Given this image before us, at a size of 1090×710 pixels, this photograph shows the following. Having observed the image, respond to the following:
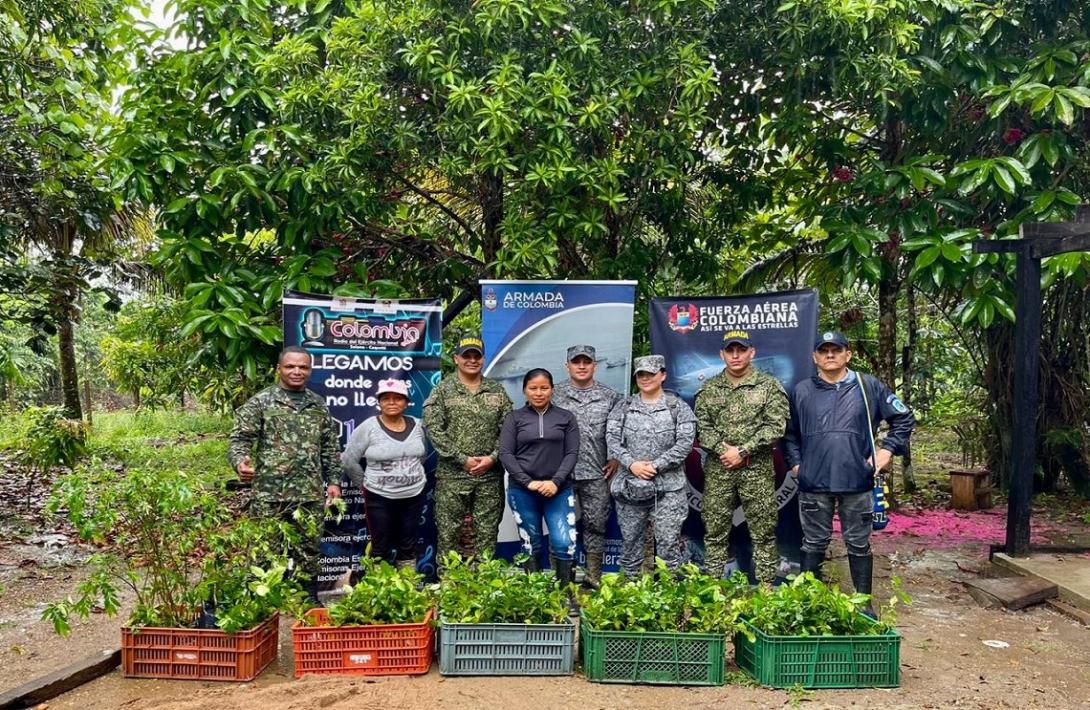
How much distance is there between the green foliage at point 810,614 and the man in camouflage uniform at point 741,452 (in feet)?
3.91

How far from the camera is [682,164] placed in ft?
20.7

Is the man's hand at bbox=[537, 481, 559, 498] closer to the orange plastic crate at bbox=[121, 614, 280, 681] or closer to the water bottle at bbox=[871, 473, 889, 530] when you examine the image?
the orange plastic crate at bbox=[121, 614, 280, 681]

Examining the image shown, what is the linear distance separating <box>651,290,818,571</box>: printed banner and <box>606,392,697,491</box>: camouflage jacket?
2.08 feet

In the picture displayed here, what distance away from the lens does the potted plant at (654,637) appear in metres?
4.00

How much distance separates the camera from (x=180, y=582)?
168 inches

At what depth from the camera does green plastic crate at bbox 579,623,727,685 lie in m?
3.99

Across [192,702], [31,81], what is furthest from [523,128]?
[31,81]

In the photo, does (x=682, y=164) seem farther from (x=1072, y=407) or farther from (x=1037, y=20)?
(x=1072, y=407)

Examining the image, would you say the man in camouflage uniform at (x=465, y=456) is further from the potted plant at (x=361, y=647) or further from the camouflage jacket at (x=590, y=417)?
the potted plant at (x=361, y=647)

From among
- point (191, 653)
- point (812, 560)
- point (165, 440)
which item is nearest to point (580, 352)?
point (812, 560)

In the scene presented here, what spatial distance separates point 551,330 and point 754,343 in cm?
135

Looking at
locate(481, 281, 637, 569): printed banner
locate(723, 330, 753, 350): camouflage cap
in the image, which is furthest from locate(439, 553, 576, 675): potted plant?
locate(723, 330, 753, 350): camouflage cap

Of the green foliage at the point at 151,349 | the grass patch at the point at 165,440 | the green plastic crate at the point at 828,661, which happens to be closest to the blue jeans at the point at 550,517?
the green plastic crate at the point at 828,661

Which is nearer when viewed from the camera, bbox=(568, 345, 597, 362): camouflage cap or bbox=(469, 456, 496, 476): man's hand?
bbox=(469, 456, 496, 476): man's hand
